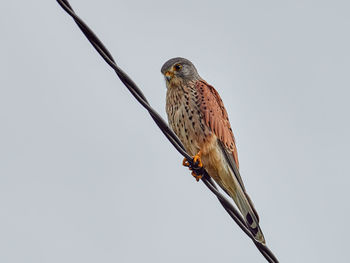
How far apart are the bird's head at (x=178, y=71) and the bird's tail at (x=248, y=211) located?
1.32 m

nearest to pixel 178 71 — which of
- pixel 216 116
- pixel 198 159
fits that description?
pixel 216 116

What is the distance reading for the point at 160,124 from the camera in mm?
3158

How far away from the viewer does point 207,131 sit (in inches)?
200

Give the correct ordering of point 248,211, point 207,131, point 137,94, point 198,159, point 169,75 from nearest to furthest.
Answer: point 137,94 → point 248,211 → point 198,159 → point 207,131 → point 169,75

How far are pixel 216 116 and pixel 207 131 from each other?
23 centimetres

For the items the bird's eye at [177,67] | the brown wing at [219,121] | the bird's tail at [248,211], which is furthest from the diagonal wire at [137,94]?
the bird's eye at [177,67]

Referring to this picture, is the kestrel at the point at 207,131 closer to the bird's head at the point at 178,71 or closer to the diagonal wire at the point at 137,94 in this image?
the bird's head at the point at 178,71

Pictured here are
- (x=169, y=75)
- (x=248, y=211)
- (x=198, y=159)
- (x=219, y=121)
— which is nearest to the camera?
(x=248, y=211)

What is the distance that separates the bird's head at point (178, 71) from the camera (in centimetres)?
558

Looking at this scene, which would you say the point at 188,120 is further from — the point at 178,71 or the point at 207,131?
the point at 178,71

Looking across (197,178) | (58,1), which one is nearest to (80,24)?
(58,1)

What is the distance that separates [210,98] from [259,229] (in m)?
1.49

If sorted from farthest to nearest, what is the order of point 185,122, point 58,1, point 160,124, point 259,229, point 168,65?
point 168,65 → point 185,122 → point 259,229 → point 160,124 → point 58,1

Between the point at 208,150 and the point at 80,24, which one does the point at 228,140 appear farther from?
the point at 80,24
